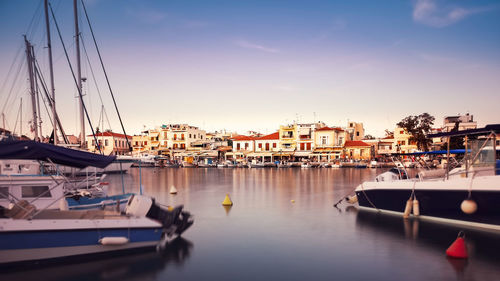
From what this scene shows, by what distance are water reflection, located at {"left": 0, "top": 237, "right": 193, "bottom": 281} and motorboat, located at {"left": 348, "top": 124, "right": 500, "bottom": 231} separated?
34.0 feet

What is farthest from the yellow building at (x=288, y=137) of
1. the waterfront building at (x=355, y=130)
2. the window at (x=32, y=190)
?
the window at (x=32, y=190)

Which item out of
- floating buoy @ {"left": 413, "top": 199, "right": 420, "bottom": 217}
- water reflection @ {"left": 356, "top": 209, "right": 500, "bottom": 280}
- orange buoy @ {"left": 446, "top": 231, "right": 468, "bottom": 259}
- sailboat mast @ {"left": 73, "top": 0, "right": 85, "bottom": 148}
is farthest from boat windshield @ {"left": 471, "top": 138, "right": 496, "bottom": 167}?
sailboat mast @ {"left": 73, "top": 0, "right": 85, "bottom": 148}

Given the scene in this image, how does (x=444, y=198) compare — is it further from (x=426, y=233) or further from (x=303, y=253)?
(x=303, y=253)

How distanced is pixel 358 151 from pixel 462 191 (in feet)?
201

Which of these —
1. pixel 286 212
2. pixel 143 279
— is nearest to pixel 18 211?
pixel 143 279

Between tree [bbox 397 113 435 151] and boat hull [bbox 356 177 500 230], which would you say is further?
tree [bbox 397 113 435 151]

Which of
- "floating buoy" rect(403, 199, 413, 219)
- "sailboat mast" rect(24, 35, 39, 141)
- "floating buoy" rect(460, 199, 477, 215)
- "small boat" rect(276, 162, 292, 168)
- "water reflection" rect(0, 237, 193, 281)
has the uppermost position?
"sailboat mast" rect(24, 35, 39, 141)

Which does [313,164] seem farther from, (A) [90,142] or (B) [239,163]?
(A) [90,142]

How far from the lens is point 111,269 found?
10.5m

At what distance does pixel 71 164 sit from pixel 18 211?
2182 mm

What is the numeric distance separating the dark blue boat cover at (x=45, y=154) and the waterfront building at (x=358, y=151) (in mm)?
66409

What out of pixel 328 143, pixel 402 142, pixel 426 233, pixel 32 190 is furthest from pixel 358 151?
pixel 32 190

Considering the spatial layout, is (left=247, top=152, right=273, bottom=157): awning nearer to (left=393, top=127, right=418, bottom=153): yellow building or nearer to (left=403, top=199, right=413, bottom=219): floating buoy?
(left=393, top=127, right=418, bottom=153): yellow building

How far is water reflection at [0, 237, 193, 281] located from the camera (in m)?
9.97
